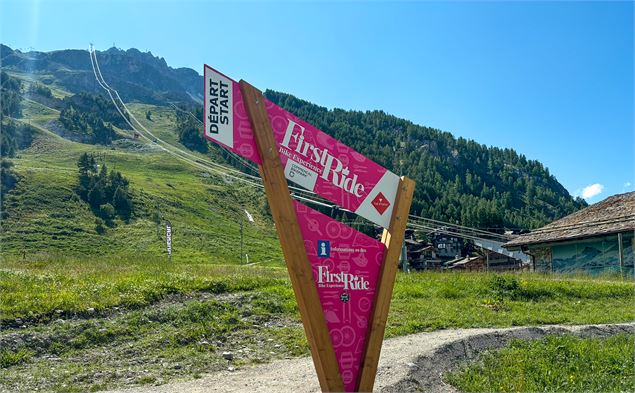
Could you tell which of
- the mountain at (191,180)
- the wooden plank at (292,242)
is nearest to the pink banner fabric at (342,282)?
the wooden plank at (292,242)

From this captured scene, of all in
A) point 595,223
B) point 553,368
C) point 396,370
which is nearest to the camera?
point 396,370

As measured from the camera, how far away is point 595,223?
2598cm

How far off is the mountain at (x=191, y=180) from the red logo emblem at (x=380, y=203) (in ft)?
202

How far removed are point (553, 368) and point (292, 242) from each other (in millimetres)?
4374

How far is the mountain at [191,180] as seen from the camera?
228ft

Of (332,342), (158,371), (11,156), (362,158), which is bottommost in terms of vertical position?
(158,371)

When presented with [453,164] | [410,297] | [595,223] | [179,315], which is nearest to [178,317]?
[179,315]

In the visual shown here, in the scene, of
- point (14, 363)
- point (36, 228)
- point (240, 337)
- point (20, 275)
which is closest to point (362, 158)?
point (240, 337)

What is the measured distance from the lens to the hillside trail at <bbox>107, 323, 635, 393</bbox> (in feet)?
19.4

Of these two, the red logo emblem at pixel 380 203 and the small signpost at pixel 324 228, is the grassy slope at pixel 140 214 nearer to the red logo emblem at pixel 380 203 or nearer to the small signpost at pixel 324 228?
the small signpost at pixel 324 228

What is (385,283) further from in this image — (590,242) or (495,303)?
(590,242)

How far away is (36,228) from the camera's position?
2537 inches

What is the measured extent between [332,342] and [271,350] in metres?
4.22

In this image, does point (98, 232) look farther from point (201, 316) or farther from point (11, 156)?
point (201, 316)
